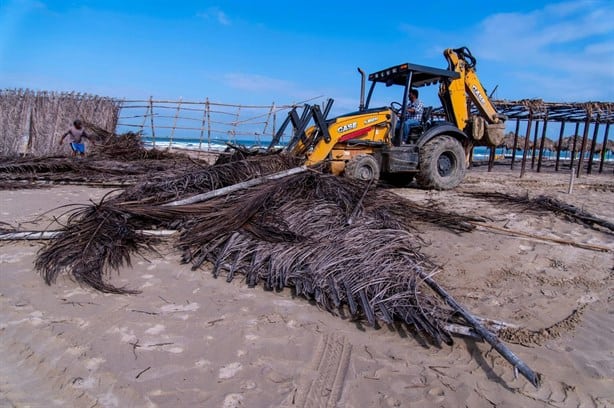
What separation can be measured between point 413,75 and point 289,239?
535 cm

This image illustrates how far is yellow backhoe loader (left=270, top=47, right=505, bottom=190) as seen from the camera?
24.3 ft

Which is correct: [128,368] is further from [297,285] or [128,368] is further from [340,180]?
[340,180]

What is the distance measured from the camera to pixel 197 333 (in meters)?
2.67

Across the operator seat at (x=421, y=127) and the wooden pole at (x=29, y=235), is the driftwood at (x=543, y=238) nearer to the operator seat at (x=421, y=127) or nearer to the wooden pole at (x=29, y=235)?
the operator seat at (x=421, y=127)

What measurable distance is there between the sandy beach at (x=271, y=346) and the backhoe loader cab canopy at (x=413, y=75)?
15.0 ft

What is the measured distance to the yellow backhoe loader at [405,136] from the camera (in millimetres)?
7398

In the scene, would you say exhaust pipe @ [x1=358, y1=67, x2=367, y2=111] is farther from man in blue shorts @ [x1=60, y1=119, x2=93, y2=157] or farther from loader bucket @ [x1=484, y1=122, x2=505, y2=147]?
man in blue shorts @ [x1=60, y1=119, x2=93, y2=157]

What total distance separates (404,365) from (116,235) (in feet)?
10.3

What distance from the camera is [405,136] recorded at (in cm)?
845

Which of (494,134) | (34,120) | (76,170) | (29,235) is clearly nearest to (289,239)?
(29,235)

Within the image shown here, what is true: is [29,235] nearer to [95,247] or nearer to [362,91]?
[95,247]

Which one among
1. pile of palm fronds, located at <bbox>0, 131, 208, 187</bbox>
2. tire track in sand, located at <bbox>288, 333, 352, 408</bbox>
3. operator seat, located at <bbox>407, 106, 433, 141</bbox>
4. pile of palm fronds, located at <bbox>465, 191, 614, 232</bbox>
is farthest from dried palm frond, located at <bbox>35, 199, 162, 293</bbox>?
operator seat, located at <bbox>407, 106, 433, 141</bbox>

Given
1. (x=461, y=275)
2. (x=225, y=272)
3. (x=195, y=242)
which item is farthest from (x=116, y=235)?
(x=461, y=275)

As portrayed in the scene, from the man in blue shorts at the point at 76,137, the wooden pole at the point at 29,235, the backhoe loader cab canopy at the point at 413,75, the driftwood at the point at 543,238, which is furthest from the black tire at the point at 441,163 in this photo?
the man in blue shorts at the point at 76,137
